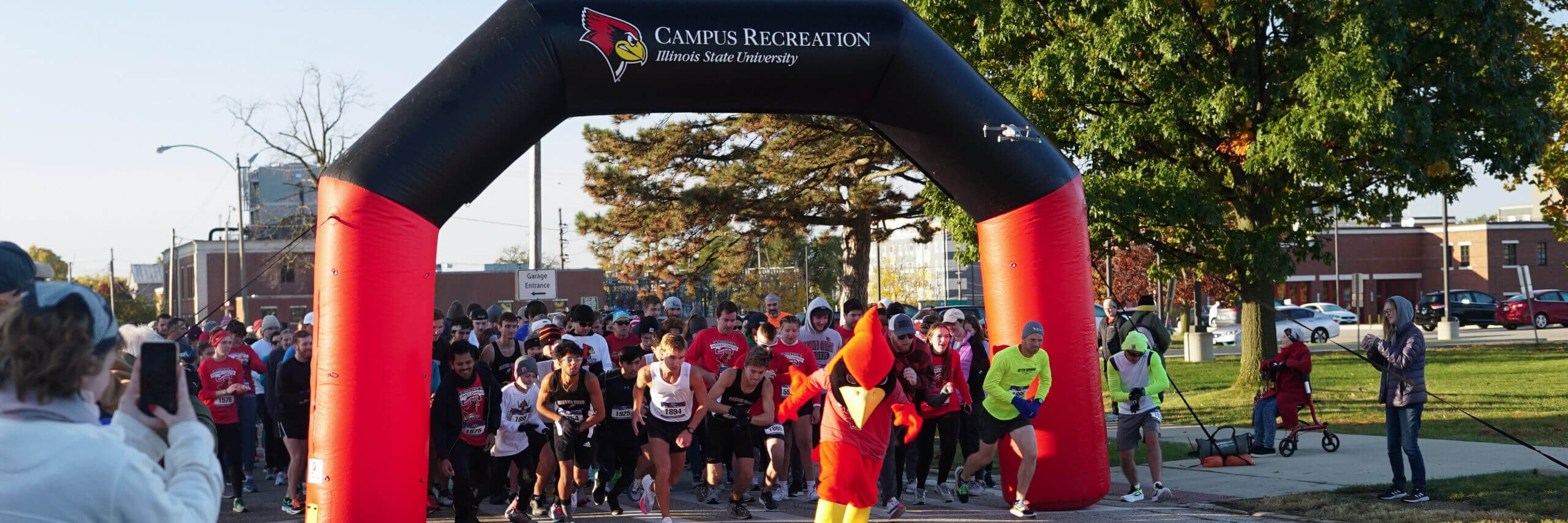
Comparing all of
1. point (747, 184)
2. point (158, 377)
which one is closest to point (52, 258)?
point (747, 184)

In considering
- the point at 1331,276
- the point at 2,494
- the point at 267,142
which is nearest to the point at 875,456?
the point at 2,494

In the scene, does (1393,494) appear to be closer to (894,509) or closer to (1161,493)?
(1161,493)

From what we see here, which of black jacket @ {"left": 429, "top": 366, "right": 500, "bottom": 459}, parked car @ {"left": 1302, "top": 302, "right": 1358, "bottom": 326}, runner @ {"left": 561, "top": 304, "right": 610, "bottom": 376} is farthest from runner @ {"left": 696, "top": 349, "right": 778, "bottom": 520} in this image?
parked car @ {"left": 1302, "top": 302, "right": 1358, "bottom": 326}

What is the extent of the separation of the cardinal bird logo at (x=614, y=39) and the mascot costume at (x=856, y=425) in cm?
277

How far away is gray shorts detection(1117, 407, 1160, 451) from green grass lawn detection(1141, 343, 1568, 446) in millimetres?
4339

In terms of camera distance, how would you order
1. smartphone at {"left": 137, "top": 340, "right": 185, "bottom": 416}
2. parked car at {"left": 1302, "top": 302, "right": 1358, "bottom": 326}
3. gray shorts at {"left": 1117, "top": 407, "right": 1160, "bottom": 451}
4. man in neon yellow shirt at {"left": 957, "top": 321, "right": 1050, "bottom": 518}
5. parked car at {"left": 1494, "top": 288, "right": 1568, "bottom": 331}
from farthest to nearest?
parked car at {"left": 1302, "top": 302, "right": 1358, "bottom": 326} → parked car at {"left": 1494, "top": 288, "right": 1568, "bottom": 331} → gray shorts at {"left": 1117, "top": 407, "right": 1160, "bottom": 451} → man in neon yellow shirt at {"left": 957, "top": 321, "right": 1050, "bottom": 518} → smartphone at {"left": 137, "top": 340, "right": 185, "bottom": 416}

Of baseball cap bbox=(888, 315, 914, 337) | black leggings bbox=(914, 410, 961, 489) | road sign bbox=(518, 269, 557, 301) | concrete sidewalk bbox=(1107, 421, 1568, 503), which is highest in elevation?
road sign bbox=(518, 269, 557, 301)

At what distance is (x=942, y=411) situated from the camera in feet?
33.0

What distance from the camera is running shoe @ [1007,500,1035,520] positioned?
9.68 meters

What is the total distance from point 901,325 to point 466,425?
341 centimetres

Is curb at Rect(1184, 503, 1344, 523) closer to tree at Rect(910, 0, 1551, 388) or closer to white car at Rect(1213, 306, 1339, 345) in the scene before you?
tree at Rect(910, 0, 1551, 388)

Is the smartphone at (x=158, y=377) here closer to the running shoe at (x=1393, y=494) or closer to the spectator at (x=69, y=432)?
the spectator at (x=69, y=432)

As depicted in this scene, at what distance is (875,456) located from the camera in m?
7.55

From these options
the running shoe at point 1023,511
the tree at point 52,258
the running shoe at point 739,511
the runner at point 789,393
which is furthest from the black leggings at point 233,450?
the tree at point 52,258
